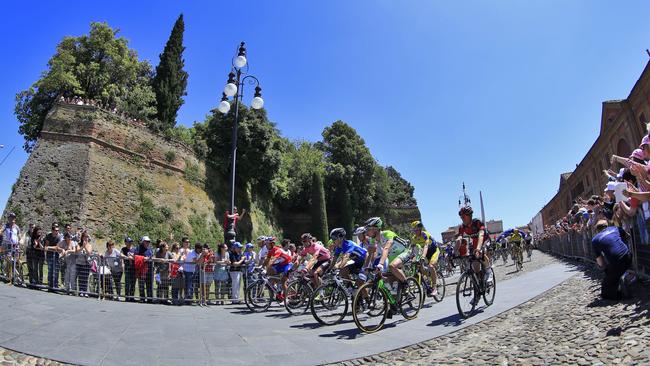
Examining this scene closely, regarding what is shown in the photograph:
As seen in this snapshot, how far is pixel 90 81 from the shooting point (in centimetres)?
3025

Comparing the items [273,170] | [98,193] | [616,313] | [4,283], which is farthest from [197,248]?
[273,170]

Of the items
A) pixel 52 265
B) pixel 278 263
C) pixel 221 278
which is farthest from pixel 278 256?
pixel 52 265

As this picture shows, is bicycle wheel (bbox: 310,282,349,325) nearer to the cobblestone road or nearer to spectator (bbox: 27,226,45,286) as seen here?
the cobblestone road

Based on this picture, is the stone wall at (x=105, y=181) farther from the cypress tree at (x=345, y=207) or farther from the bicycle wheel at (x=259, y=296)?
the cypress tree at (x=345, y=207)

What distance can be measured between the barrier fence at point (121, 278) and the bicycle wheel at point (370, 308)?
202 inches

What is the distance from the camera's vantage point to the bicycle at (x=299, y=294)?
840cm

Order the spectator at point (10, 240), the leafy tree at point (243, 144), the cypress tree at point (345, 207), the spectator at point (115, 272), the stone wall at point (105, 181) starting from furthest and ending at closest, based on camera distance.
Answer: the cypress tree at point (345, 207) < the leafy tree at point (243, 144) < the stone wall at point (105, 181) < the spectator at point (10, 240) < the spectator at point (115, 272)

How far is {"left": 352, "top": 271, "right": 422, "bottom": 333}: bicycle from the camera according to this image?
6277 millimetres

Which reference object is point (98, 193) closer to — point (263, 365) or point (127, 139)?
point (127, 139)

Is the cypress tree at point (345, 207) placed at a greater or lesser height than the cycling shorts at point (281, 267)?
greater

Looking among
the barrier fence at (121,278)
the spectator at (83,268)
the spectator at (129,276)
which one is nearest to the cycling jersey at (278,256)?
the barrier fence at (121,278)

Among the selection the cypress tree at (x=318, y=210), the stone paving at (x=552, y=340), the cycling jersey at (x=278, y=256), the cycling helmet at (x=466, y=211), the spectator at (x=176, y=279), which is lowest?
the stone paving at (x=552, y=340)

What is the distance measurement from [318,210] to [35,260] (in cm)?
3321

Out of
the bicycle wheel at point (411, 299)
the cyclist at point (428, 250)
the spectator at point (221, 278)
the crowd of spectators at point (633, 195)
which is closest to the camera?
the crowd of spectators at point (633, 195)
